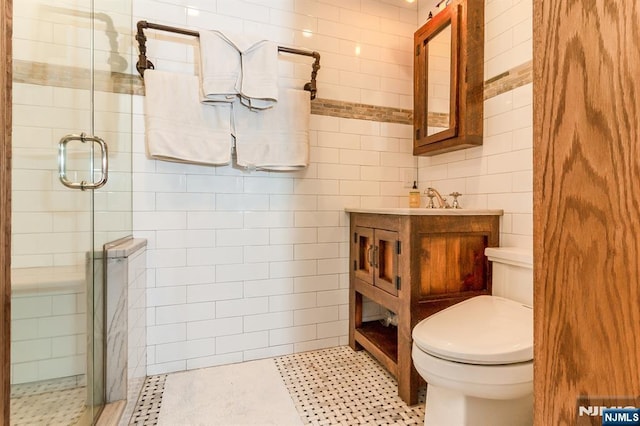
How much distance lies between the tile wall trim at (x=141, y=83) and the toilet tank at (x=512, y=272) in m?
0.82

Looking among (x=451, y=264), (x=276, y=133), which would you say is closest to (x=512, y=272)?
(x=451, y=264)

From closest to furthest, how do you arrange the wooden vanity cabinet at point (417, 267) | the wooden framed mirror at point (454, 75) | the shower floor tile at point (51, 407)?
the shower floor tile at point (51, 407) → the wooden vanity cabinet at point (417, 267) → the wooden framed mirror at point (454, 75)

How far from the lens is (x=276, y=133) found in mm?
1831

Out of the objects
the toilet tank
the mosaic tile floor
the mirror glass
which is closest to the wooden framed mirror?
the mirror glass

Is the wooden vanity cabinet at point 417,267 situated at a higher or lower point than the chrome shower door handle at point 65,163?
lower

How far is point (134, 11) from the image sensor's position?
169cm

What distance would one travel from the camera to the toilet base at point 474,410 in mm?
1075

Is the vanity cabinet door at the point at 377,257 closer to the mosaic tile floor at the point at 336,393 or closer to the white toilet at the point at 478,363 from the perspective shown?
the white toilet at the point at 478,363

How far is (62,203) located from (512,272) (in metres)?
1.92

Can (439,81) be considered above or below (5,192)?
above

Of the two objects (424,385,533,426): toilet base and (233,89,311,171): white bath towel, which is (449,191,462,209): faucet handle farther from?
(424,385,533,426): toilet base

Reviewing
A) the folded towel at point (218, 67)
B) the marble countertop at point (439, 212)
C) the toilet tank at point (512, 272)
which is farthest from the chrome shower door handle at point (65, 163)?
the toilet tank at point (512, 272)

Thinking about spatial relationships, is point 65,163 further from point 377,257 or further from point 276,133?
point 377,257

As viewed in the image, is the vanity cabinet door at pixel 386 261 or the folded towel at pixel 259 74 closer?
the vanity cabinet door at pixel 386 261
